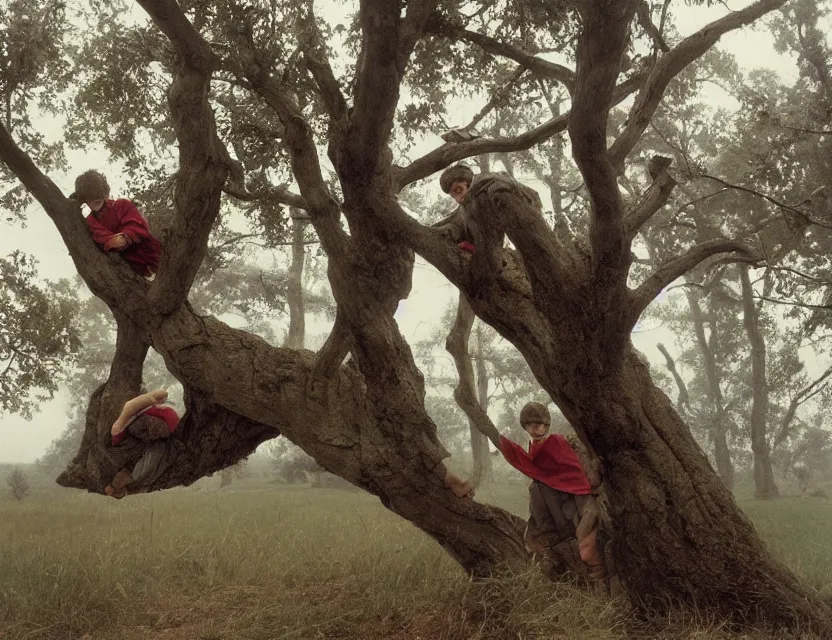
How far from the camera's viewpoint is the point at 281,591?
5449 millimetres

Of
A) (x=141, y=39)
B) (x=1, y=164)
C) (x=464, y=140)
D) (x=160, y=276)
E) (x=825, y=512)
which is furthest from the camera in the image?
(x=825, y=512)

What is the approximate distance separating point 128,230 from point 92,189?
15.9 inches

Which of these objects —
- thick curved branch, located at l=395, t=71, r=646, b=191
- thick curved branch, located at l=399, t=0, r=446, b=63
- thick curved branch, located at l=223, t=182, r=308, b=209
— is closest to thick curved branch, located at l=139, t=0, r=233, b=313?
thick curved branch, located at l=223, t=182, r=308, b=209

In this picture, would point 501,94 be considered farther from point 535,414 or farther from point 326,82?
point 535,414

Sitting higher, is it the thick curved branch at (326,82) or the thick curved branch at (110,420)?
the thick curved branch at (326,82)

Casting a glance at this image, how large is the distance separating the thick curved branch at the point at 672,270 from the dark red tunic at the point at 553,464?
118 cm

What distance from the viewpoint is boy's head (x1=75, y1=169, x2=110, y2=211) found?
15.6 ft

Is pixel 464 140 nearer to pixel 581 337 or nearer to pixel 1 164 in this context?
pixel 581 337

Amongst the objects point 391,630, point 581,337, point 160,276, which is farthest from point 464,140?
point 391,630

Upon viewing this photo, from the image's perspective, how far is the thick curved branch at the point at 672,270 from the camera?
4.22m

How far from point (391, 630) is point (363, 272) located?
2683 mm

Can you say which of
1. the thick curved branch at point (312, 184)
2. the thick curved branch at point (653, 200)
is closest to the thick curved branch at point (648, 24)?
the thick curved branch at point (653, 200)

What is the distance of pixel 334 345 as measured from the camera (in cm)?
476

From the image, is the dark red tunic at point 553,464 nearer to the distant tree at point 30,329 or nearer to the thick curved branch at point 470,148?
the thick curved branch at point 470,148
